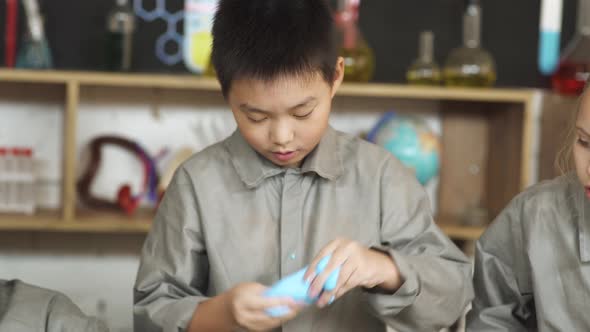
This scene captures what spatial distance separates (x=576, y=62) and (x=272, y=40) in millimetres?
1716

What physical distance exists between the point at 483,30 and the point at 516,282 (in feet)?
5.27

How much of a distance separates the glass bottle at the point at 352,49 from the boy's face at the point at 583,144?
136 cm

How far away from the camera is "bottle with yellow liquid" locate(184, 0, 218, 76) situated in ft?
8.93

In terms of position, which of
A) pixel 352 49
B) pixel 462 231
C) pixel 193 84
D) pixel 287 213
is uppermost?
pixel 352 49

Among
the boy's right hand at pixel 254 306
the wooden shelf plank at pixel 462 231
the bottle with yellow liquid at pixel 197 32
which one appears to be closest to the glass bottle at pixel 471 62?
the wooden shelf plank at pixel 462 231

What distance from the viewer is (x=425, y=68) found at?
2.65 m

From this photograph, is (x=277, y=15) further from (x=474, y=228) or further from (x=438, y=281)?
(x=474, y=228)

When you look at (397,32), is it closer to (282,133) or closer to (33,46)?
(33,46)

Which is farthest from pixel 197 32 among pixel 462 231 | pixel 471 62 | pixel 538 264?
pixel 538 264

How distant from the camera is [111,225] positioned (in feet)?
8.26

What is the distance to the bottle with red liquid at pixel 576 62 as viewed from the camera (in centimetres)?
268

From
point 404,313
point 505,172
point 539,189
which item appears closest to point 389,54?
point 505,172

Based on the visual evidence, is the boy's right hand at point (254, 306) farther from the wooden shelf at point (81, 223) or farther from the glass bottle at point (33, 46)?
the glass bottle at point (33, 46)

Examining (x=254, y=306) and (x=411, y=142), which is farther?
(x=411, y=142)
